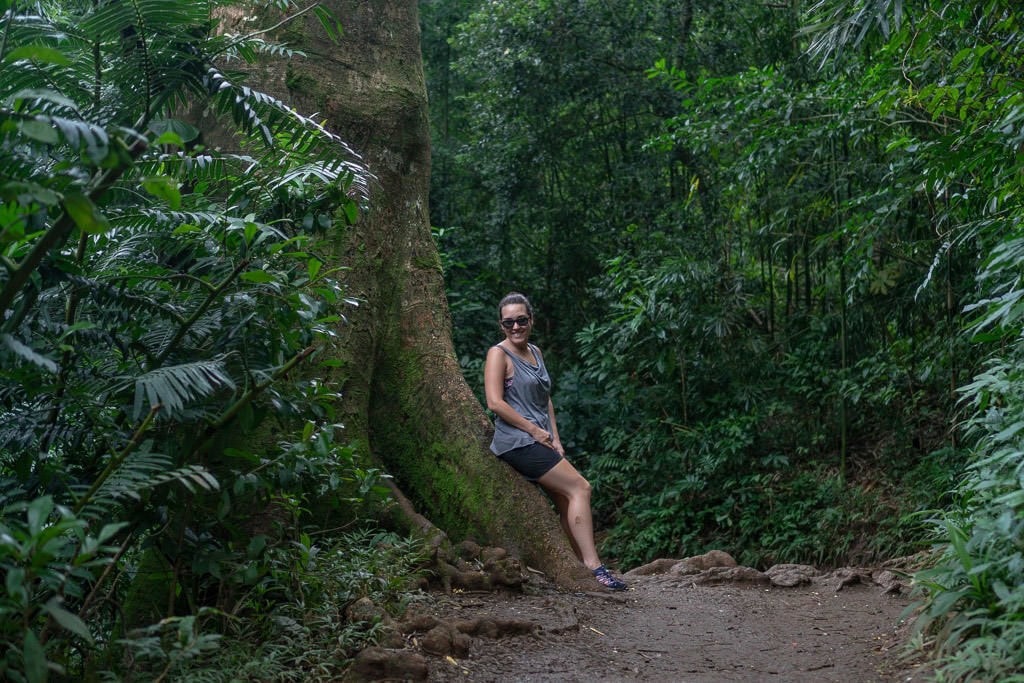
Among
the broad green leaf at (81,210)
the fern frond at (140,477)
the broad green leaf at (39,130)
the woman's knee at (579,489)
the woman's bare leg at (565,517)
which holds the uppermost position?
the broad green leaf at (39,130)

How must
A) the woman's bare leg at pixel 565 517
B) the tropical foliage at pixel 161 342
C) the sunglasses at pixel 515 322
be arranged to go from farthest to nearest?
1. the sunglasses at pixel 515 322
2. the woman's bare leg at pixel 565 517
3. the tropical foliage at pixel 161 342

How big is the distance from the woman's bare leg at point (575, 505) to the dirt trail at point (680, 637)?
0.35 metres

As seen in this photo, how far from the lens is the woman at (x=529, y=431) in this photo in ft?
17.3

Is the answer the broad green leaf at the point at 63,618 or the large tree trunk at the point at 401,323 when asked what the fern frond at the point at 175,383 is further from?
the large tree trunk at the point at 401,323

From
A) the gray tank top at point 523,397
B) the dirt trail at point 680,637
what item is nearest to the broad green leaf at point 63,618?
the dirt trail at point 680,637

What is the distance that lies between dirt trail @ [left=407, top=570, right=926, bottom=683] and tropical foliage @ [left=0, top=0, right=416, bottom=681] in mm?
743

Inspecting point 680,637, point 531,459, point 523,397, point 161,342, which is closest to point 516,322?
point 523,397

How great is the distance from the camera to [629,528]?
9805 millimetres

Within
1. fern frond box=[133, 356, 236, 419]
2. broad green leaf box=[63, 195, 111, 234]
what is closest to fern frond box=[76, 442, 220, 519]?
fern frond box=[133, 356, 236, 419]

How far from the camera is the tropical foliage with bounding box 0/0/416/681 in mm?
2926

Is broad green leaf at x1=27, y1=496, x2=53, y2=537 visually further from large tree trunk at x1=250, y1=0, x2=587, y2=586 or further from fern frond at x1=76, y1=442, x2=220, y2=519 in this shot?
large tree trunk at x1=250, y1=0, x2=587, y2=586

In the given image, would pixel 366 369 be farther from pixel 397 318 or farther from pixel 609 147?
pixel 609 147

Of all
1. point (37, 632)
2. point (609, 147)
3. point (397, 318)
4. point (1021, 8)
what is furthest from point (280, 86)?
point (609, 147)

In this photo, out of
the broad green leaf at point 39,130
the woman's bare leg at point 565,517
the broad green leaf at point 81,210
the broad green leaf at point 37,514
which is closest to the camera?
→ the broad green leaf at point 39,130
